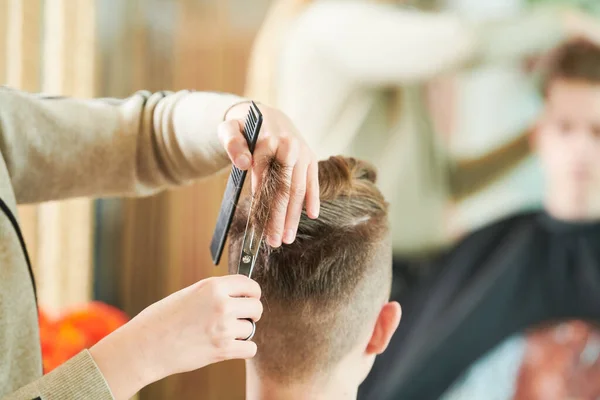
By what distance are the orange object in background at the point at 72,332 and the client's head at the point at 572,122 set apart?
1250mm

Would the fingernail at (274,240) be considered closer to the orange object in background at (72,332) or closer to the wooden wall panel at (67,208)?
the orange object in background at (72,332)

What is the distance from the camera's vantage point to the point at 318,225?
2.31 feet

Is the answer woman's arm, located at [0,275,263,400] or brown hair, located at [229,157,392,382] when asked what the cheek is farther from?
woman's arm, located at [0,275,263,400]

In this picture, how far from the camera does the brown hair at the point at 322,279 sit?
707 millimetres

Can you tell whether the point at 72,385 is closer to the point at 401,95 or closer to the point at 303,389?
the point at 303,389

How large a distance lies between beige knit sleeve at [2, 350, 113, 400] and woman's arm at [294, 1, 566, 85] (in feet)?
4.68

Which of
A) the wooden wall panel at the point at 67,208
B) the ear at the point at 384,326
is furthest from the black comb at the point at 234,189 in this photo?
the wooden wall panel at the point at 67,208

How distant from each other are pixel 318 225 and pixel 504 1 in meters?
1.27

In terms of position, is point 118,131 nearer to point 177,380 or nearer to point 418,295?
point 418,295

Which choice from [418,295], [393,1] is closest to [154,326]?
[418,295]

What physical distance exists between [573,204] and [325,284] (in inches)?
47.8

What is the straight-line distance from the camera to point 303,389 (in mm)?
730

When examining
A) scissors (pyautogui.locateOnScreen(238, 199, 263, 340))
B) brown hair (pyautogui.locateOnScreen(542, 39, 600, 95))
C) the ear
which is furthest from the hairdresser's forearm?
brown hair (pyautogui.locateOnScreen(542, 39, 600, 95))

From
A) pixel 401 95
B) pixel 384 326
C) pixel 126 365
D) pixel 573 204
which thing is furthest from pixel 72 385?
pixel 573 204
